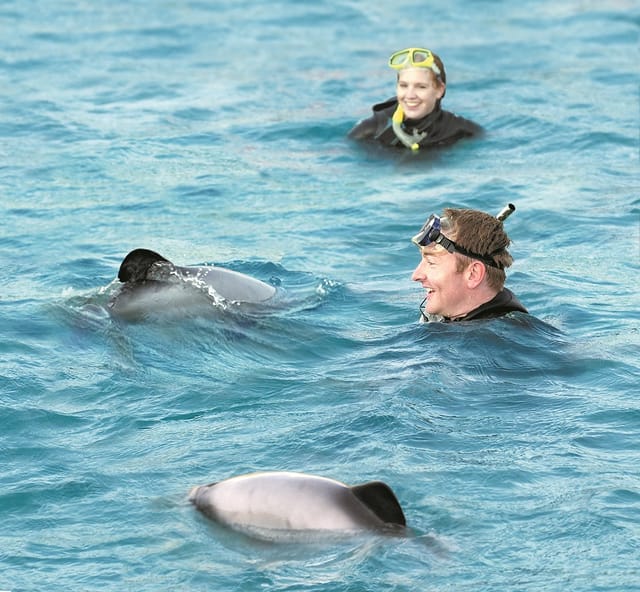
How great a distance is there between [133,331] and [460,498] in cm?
300

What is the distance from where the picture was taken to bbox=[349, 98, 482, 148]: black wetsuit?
45.6ft

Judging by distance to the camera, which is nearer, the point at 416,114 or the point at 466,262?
the point at 466,262

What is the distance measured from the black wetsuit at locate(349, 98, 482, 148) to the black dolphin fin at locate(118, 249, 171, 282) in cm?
549

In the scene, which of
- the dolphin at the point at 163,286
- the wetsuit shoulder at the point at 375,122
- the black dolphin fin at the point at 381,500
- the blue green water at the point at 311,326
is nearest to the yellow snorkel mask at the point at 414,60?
the wetsuit shoulder at the point at 375,122

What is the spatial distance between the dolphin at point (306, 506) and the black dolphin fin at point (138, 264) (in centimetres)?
313

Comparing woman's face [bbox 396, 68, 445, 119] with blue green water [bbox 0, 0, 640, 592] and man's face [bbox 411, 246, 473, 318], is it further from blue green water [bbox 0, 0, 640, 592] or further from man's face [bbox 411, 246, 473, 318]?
man's face [bbox 411, 246, 473, 318]

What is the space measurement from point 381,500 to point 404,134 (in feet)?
27.6

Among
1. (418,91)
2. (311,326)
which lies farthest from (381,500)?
(418,91)

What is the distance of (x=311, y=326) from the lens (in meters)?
9.05

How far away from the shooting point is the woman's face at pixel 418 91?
13.7m

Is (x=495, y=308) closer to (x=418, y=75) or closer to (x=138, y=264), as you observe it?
(x=138, y=264)

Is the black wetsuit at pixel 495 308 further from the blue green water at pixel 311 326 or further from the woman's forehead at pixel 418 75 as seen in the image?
the woman's forehead at pixel 418 75

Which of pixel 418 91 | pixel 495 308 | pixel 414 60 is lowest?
pixel 495 308

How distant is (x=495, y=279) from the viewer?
27.7 ft
